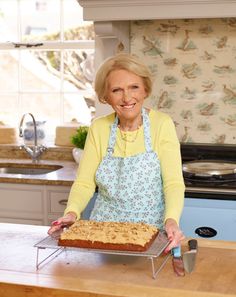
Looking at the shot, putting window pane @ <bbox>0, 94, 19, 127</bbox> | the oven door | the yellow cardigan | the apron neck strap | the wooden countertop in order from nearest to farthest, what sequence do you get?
1. the yellow cardigan
2. the apron neck strap
3. the oven door
4. the wooden countertop
5. window pane @ <bbox>0, 94, 19, 127</bbox>

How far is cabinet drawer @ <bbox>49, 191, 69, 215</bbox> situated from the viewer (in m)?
3.25

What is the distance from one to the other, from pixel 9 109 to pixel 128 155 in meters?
2.14

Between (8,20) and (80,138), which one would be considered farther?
(8,20)

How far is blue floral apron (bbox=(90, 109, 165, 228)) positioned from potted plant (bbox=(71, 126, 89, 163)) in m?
1.42

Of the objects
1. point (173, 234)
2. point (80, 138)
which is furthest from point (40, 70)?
point (173, 234)

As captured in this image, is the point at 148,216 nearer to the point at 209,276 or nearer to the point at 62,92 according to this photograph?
the point at 209,276

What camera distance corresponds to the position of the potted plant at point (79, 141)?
11.9ft

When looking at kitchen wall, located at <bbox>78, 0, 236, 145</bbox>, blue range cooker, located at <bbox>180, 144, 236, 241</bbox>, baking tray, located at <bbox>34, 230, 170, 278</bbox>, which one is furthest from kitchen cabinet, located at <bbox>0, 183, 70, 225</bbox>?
baking tray, located at <bbox>34, 230, 170, 278</bbox>

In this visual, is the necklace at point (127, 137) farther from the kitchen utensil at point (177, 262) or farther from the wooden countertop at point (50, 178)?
the wooden countertop at point (50, 178)

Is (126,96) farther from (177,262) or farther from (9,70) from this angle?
(9,70)

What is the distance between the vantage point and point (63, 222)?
193cm

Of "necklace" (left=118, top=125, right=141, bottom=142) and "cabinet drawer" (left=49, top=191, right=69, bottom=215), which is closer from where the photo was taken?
"necklace" (left=118, top=125, right=141, bottom=142)

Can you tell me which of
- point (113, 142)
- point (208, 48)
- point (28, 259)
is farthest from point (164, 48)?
point (28, 259)

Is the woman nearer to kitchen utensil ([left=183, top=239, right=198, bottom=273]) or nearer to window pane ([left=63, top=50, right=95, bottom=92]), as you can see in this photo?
kitchen utensil ([left=183, top=239, right=198, bottom=273])
